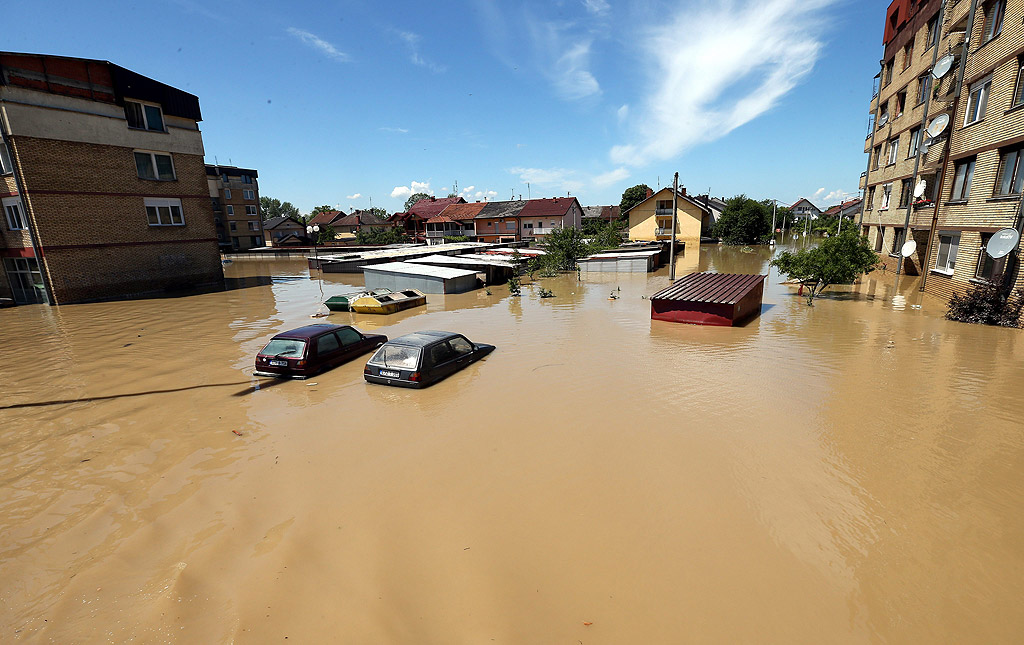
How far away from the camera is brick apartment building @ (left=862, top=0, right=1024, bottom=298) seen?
1583 centimetres

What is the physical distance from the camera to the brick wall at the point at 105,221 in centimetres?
2103

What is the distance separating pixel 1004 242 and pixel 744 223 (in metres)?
50.4

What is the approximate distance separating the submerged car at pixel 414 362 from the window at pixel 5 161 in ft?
77.1

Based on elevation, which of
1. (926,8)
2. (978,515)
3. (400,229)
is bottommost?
(978,515)

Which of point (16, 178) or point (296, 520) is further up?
point (16, 178)

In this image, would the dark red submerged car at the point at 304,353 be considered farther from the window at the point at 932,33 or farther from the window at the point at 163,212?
the window at the point at 932,33

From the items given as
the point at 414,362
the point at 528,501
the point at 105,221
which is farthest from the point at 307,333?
the point at 105,221

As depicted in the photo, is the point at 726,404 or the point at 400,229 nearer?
the point at 726,404

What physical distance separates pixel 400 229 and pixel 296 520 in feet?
229

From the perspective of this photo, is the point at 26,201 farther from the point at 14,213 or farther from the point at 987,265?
the point at 987,265

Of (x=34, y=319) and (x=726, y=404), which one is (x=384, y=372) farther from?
(x=34, y=319)

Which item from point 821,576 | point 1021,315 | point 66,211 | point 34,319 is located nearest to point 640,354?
point 821,576

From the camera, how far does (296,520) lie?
5.82m

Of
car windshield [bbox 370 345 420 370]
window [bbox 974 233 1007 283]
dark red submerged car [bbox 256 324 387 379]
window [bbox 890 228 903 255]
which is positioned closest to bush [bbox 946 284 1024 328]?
window [bbox 974 233 1007 283]
